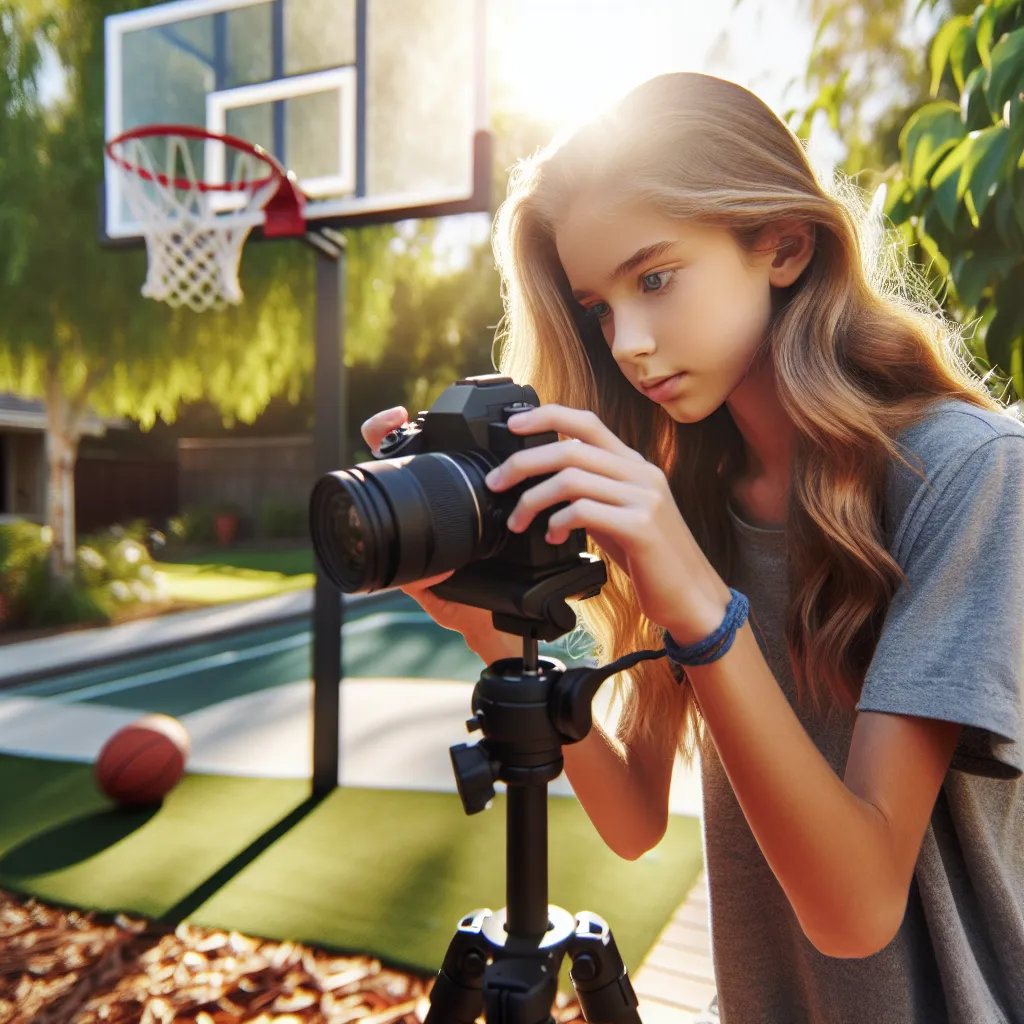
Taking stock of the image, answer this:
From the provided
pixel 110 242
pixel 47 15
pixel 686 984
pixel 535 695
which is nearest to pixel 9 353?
pixel 47 15

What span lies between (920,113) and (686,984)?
226 centimetres

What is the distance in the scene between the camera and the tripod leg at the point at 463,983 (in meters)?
1.06

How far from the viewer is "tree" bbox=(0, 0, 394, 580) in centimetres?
870

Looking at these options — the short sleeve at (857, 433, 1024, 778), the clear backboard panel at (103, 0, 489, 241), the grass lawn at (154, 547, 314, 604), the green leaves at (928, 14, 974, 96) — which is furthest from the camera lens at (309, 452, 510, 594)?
the grass lawn at (154, 547, 314, 604)

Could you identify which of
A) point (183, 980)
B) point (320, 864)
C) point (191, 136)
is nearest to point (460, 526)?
point (183, 980)

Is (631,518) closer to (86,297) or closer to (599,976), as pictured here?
(599,976)

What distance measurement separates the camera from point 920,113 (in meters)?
1.99

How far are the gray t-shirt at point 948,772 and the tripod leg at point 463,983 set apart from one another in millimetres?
407

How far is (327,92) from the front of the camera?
169 inches

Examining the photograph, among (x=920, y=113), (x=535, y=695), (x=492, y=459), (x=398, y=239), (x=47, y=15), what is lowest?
(x=535, y=695)

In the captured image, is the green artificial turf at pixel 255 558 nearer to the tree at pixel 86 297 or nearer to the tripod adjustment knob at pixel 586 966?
the tree at pixel 86 297

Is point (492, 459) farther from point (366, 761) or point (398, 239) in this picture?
point (398, 239)

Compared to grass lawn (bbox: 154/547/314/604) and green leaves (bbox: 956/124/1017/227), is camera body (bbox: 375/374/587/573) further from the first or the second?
grass lawn (bbox: 154/547/314/604)

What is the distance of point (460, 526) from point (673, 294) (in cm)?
41
